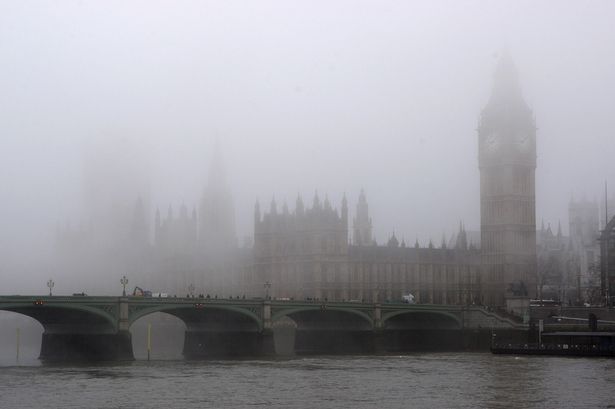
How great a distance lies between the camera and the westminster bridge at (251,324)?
3068 inches

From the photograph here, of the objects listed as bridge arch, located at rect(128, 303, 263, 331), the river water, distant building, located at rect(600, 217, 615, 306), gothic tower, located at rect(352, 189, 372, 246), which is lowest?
the river water

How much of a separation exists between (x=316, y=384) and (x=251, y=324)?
93.5ft

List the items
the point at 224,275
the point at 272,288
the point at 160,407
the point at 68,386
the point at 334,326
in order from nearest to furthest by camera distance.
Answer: the point at 160,407
the point at 68,386
the point at 334,326
the point at 272,288
the point at 224,275

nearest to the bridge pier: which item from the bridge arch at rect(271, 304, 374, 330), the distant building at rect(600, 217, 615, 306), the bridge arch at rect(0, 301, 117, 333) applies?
the bridge arch at rect(0, 301, 117, 333)

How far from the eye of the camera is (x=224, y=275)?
150 meters

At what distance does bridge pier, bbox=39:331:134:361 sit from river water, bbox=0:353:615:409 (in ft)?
8.66

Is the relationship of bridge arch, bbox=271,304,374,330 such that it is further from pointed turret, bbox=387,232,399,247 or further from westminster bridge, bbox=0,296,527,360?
pointed turret, bbox=387,232,399,247

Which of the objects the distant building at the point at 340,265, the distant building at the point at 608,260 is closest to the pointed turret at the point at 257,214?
the distant building at the point at 340,265

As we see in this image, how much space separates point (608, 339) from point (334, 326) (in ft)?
78.4

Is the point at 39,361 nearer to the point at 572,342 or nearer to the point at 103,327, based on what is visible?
the point at 103,327

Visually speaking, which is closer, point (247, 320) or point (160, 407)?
point (160, 407)

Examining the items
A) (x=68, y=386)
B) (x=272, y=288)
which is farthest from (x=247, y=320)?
(x=272, y=288)

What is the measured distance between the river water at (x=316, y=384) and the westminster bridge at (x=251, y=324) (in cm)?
387

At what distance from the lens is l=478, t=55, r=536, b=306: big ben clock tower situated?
14375cm
